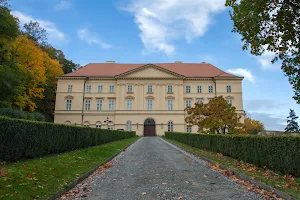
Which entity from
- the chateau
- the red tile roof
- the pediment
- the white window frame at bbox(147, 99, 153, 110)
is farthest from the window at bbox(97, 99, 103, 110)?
the white window frame at bbox(147, 99, 153, 110)

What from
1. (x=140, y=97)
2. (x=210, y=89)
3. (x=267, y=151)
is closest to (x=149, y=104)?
(x=140, y=97)

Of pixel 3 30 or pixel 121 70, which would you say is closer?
pixel 3 30

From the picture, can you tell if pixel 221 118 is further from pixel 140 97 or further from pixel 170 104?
pixel 140 97

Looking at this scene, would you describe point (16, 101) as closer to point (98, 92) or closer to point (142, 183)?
point (98, 92)

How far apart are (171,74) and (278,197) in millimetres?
52333

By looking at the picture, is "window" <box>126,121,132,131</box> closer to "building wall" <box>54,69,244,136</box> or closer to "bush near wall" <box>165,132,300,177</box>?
"building wall" <box>54,69,244,136</box>

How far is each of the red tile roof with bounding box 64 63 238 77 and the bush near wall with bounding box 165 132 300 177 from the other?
46.2 metres

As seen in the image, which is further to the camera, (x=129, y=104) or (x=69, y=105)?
(x=69, y=105)

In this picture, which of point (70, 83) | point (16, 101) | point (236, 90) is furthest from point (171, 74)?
point (16, 101)

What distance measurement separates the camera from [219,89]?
5712 cm

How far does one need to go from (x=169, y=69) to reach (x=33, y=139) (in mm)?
53104

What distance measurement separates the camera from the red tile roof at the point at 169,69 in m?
59.3

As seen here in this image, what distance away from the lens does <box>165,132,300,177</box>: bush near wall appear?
7.97m

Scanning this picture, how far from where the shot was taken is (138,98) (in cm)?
5709
